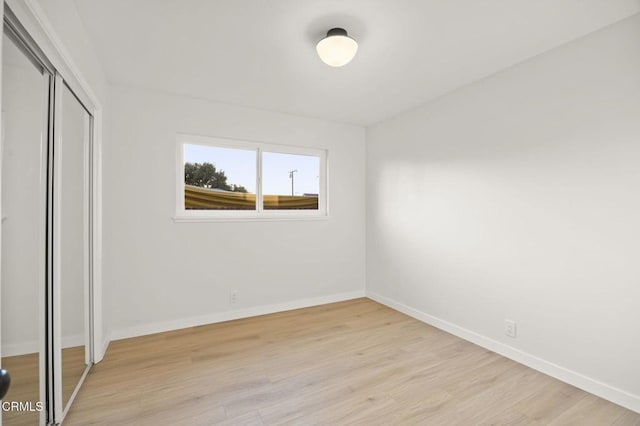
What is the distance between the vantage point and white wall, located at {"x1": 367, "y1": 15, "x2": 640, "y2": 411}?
188cm

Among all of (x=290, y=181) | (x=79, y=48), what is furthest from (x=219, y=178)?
(x=79, y=48)

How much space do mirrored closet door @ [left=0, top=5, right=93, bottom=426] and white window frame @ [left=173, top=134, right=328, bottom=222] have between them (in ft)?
3.54

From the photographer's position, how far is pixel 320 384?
211cm

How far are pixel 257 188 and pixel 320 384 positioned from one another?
7.32 ft

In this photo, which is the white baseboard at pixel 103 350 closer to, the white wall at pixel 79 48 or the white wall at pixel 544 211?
the white wall at pixel 79 48

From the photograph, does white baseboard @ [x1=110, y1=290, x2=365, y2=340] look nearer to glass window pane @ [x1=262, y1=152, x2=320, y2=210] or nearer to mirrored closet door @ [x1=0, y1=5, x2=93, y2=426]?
mirrored closet door @ [x1=0, y1=5, x2=93, y2=426]

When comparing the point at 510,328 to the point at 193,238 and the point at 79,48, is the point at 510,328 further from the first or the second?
the point at 79,48

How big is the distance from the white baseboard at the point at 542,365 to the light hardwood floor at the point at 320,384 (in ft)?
0.18

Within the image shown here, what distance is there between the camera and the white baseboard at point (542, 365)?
1.87 metres

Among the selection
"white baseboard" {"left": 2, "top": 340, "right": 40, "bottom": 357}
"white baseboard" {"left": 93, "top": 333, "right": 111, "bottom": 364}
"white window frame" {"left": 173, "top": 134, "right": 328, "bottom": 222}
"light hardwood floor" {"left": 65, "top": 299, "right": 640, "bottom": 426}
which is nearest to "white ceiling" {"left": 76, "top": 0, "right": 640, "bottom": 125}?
"white window frame" {"left": 173, "top": 134, "right": 328, "bottom": 222}

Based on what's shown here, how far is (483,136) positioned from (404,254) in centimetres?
155

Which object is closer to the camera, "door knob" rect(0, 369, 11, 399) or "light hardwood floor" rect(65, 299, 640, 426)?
"door knob" rect(0, 369, 11, 399)

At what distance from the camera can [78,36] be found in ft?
6.03

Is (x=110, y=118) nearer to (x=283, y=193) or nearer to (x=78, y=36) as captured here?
(x=78, y=36)
